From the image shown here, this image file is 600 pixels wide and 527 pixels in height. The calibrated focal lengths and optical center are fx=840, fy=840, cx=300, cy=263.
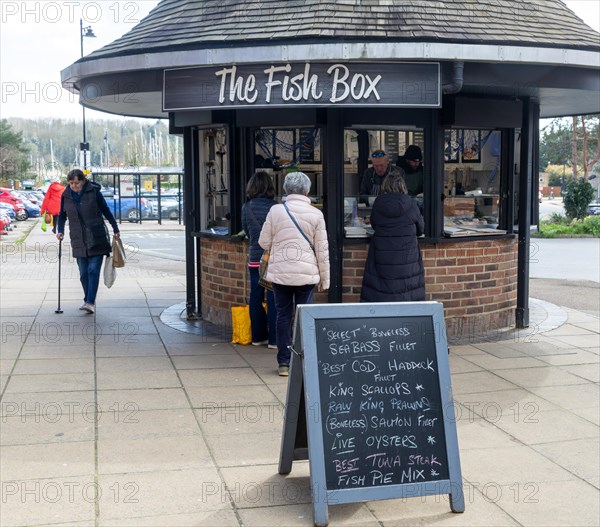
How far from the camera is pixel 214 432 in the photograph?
5.52 metres

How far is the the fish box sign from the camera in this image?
7117mm

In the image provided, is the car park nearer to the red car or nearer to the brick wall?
the red car

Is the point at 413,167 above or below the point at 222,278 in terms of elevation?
above

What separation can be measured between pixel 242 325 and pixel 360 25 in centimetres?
306

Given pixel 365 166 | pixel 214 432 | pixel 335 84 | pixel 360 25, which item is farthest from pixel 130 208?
pixel 214 432

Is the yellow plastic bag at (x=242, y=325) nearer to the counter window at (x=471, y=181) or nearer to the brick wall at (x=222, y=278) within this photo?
the brick wall at (x=222, y=278)

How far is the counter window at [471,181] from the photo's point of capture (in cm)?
866

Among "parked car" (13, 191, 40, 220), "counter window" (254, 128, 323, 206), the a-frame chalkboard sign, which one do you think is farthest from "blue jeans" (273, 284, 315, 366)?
"parked car" (13, 191, 40, 220)

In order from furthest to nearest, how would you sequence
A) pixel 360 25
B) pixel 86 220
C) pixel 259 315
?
pixel 86 220, pixel 259 315, pixel 360 25

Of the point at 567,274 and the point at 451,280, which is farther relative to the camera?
the point at 567,274

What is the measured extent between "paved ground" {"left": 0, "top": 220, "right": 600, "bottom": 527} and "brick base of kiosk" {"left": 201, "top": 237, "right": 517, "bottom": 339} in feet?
1.29

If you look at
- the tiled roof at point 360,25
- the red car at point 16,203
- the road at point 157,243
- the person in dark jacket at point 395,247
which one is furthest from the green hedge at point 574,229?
the red car at point 16,203

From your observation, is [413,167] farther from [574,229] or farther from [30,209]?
[30,209]

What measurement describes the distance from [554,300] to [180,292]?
215 inches
